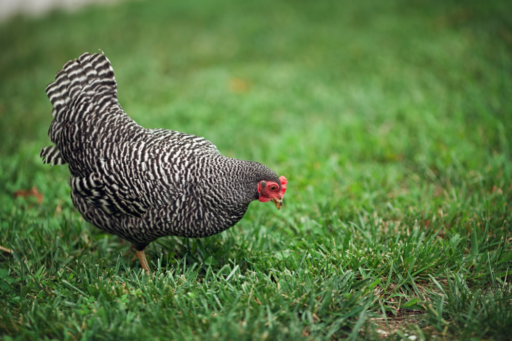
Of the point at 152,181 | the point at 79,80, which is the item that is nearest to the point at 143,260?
the point at 152,181

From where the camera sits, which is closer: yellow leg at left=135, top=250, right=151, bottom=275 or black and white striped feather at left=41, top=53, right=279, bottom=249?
black and white striped feather at left=41, top=53, right=279, bottom=249

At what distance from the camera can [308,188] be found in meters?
3.69

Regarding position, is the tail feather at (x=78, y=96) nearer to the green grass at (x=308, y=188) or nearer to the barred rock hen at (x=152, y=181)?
the barred rock hen at (x=152, y=181)

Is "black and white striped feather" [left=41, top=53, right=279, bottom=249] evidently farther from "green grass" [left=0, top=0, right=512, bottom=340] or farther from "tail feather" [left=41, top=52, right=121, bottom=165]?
"green grass" [left=0, top=0, right=512, bottom=340]

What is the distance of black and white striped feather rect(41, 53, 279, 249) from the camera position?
2.52 metres

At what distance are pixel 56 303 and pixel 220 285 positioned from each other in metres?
0.97

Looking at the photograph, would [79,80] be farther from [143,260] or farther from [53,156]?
[143,260]

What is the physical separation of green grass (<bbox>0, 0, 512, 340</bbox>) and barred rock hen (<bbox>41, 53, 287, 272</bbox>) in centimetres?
31

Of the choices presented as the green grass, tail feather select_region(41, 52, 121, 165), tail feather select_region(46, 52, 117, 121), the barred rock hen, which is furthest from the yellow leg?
tail feather select_region(46, 52, 117, 121)

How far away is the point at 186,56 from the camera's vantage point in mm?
7527

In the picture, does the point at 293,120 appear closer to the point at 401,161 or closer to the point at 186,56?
the point at 401,161

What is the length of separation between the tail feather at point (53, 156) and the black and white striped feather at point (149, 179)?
0.16m

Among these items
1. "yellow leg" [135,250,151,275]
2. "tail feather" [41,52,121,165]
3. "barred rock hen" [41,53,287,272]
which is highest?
"tail feather" [41,52,121,165]

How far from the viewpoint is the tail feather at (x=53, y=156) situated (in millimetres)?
3055
